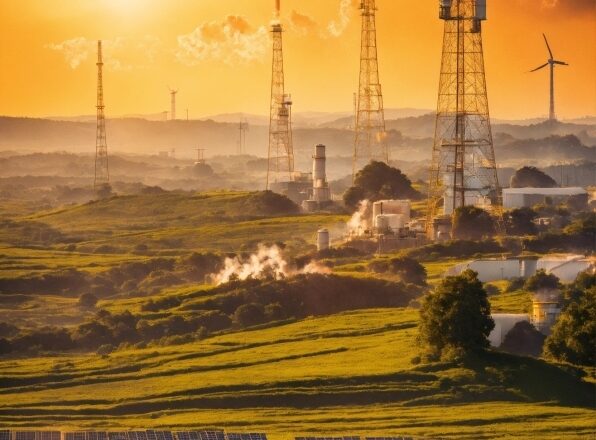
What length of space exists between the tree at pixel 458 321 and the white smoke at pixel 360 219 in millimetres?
61774

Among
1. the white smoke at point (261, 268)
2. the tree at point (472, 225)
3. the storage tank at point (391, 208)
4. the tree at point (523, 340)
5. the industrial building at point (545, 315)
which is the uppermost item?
the storage tank at point (391, 208)

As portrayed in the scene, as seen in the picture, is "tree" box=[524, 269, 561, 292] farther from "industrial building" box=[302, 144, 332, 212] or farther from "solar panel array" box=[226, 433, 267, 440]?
"industrial building" box=[302, 144, 332, 212]

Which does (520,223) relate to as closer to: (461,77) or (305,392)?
(461,77)

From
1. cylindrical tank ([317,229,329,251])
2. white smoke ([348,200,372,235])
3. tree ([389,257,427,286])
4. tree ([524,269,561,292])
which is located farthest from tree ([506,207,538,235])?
tree ([524,269,561,292])

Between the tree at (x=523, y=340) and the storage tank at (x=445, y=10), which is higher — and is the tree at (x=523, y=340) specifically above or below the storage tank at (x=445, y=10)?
below

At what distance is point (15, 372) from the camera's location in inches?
3971

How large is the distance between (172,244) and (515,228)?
121 feet

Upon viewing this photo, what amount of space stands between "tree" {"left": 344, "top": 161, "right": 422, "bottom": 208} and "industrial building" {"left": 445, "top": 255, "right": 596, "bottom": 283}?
191 ft

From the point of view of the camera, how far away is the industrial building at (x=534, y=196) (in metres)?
184

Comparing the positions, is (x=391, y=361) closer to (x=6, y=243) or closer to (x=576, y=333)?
(x=576, y=333)

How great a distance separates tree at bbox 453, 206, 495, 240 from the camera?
153000mm

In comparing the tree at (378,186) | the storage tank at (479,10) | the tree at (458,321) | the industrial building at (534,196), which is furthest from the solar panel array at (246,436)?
the tree at (378,186)

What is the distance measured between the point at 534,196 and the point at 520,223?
103ft

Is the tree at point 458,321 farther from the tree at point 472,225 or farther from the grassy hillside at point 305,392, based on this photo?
the tree at point 472,225
